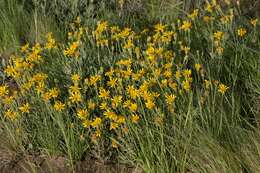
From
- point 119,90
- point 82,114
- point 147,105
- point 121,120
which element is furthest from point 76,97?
point 147,105

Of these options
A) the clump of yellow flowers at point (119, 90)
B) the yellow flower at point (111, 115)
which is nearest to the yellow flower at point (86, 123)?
the clump of yellow flowers at point (119, 90)

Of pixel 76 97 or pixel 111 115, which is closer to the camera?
pixel 111 115

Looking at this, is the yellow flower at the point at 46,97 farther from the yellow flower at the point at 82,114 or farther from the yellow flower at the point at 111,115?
the yellow flower at the point at 111,115

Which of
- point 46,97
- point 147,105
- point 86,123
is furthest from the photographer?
point 46,97

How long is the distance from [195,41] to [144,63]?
0.82 m

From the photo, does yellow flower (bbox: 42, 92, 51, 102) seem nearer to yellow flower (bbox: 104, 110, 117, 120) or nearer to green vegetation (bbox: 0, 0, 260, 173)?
green vegetation (bbox: 0, 0, 260, 173)

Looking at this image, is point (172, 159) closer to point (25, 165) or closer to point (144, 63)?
point (144, 63)

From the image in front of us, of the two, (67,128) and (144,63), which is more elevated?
(144,63)

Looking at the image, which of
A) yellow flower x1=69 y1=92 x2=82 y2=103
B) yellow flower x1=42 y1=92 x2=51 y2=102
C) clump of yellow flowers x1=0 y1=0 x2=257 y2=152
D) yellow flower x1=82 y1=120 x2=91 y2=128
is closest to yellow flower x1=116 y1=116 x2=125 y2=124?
clump of yellow flowers x1=0 y1=0 x2=257 y2=152

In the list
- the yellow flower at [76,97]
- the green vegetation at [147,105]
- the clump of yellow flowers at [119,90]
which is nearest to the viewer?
the green vegetation at [147,105]

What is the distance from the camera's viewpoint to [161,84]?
2.69m

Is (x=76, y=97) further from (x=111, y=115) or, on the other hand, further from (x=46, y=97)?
(x=111, y=115)

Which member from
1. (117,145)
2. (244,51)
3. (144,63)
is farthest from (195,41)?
(117,145)

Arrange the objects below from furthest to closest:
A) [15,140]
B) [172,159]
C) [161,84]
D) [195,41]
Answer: [195,41] → [15,140] → [161,84] → [172,159]
